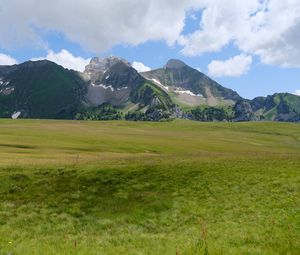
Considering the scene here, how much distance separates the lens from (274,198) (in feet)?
105

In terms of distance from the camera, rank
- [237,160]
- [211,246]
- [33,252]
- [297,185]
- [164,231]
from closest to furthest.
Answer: [33,252], [211,246], [164,231], [297,185], [237,160]

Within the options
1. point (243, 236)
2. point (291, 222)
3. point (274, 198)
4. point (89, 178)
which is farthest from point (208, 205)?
point (89, 178)

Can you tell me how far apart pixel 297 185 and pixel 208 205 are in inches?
344

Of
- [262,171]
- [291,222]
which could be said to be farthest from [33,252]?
[262,171]

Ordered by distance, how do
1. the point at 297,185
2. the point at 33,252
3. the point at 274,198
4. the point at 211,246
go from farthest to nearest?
the point at 297,185
the point at 274,198
the point at 211,246
the point at 33,252

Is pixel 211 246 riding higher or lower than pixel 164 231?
higher

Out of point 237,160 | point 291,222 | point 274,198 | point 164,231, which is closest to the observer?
point 291,222

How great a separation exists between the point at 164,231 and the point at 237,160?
21627 millimetres

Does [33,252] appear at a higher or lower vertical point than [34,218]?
higher

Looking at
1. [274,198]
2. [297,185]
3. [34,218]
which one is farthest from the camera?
[297,185]

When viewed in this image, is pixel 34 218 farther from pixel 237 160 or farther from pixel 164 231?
pixel 237 160

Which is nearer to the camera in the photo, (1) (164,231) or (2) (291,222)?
(2) (291,222)

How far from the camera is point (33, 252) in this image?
17.4 meters

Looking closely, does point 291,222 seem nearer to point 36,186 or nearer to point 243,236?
point 243,236
